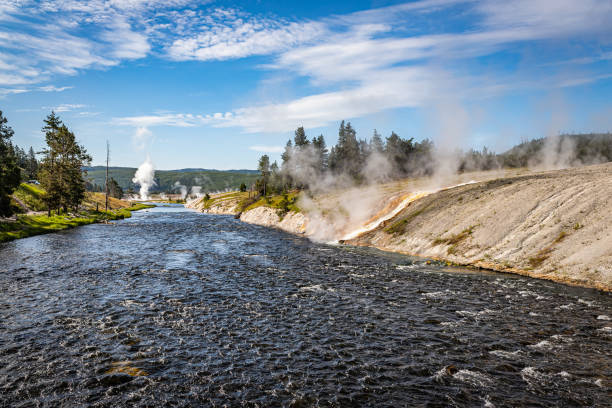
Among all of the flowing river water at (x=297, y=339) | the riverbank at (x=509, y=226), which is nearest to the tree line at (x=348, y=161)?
the riverbank at (x=509, y=226)

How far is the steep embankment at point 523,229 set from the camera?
1211 inches

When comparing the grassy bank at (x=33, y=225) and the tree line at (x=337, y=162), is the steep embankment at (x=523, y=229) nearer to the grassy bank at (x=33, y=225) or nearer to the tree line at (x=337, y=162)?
the grassy bank at (x=33, y=225)

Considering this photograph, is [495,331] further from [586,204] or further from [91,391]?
[586,204]

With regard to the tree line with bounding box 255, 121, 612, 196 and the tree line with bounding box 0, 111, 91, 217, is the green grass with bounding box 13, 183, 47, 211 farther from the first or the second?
the tree line with bounding box 255, 121, 612, 196

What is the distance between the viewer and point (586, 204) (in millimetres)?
36062

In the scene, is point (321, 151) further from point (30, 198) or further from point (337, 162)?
point (30, 198)

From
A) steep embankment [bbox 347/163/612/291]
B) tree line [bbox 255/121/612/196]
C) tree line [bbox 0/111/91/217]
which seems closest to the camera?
steep embankment [bbox 347/163/612/291]

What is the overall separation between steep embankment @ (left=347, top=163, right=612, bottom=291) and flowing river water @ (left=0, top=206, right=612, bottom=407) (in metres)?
3.87

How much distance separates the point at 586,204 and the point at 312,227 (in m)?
45.5

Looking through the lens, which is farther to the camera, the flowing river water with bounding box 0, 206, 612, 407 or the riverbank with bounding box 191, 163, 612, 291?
the riverbank with bounding box 191, 163, 612, 291

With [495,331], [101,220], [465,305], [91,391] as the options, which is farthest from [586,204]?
[101,220]

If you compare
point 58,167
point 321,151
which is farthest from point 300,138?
point 58,167

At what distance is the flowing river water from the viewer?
520 inches

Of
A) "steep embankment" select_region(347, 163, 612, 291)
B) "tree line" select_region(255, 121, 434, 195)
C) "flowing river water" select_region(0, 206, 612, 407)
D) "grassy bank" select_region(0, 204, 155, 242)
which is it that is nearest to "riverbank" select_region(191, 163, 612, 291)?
"steep embankment" select_region(347, 163, 612, 291)
